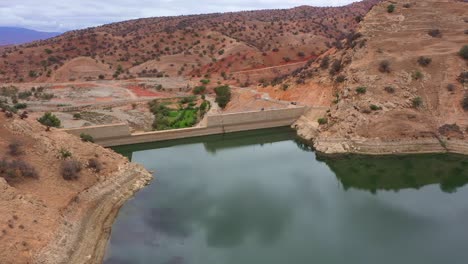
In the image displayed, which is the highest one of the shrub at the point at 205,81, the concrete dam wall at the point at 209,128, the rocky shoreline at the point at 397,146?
the shrub at the point at 205,81

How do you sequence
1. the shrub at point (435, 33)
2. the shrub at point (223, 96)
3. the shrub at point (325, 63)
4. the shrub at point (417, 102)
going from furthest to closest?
the shrub at point (325, 63)
the shrub at point (223, 96)
the shrub at point (435, 33)
the shrub at point (417, 102)

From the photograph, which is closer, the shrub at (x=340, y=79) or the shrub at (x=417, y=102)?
the shrub at (x=417, y=102)

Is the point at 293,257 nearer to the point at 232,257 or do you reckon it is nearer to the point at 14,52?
the point at 232,257

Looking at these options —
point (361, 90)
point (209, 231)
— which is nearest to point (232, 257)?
point (209, 231)

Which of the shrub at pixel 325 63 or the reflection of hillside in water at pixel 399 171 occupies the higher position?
the shrub at pixel 325 63

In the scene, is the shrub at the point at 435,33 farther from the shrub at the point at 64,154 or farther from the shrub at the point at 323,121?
the shrub at the point at 64,154

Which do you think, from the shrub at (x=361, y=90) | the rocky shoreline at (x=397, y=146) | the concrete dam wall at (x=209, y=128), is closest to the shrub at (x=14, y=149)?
the concrete dam wall at (x=209, y=128)

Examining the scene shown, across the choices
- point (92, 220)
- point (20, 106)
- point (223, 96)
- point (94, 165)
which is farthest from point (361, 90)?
point (20, 106)

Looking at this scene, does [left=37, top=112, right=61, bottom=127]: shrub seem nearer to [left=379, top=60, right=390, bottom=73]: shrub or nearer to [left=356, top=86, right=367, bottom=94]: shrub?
[left=356, top=86, right=367, bottom=94]: shrub
